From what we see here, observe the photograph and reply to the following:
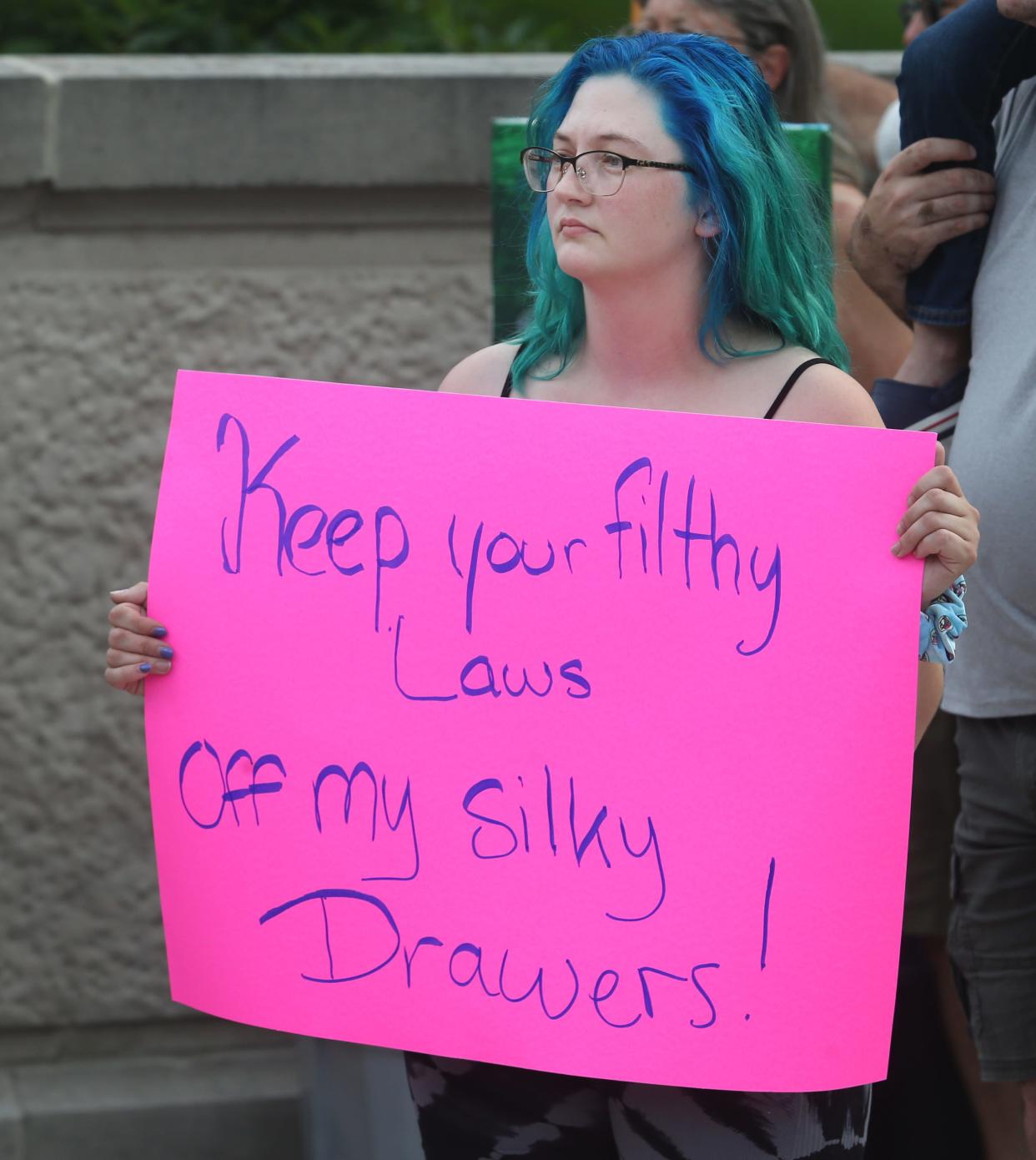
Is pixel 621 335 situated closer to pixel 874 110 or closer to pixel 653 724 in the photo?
pixel 653 724

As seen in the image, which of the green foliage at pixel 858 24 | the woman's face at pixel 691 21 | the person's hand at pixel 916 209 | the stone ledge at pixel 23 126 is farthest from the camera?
the green foliage at pixel 858 24

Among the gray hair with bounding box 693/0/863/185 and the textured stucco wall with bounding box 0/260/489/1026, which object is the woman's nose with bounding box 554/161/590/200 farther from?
the textured stucco wall with bounding box 0/260/489/1026

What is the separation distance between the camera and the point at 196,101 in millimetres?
2984

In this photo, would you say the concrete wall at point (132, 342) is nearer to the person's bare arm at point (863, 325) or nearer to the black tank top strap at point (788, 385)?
the person's bare arm at point (863, 325)

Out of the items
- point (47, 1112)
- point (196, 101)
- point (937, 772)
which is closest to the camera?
point (937, 772)

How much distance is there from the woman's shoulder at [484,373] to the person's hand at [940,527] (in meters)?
0.52

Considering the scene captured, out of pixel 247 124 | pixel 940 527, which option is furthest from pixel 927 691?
pixel 247 124

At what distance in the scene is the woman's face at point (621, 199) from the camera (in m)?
1.68

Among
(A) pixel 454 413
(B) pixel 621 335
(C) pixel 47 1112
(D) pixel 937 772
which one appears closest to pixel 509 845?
(A) pixel 454 413

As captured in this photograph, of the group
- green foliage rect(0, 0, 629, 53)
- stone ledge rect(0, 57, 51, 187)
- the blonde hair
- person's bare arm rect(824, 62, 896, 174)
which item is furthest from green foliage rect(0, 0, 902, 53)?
the blonde hair

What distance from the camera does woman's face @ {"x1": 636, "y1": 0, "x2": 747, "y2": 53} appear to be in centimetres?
263

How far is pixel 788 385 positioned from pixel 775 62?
119cm

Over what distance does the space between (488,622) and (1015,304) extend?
81 centimetres

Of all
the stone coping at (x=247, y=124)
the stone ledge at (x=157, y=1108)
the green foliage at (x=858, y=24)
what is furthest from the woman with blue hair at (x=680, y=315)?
Answer: the green foliage at (x=858, y=24)
